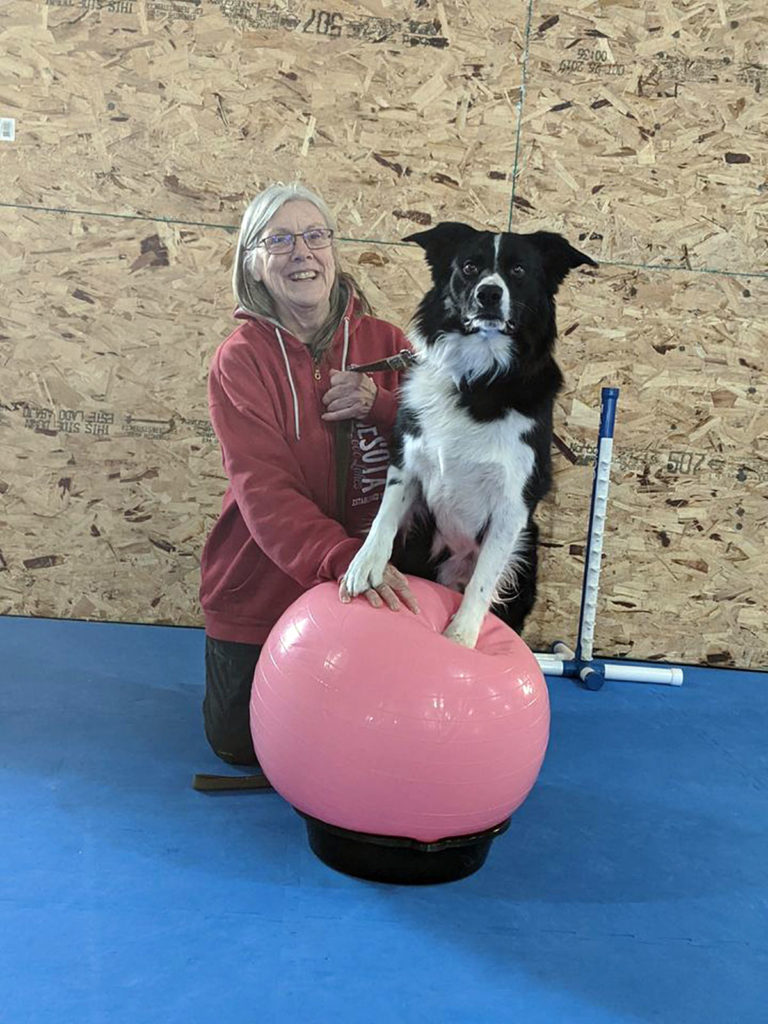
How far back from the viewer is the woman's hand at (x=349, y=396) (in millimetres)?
2271

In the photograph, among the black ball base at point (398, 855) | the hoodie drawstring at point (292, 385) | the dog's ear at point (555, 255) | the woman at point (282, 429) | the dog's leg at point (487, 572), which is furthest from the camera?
the hoodie drawstring at point (292, 385)

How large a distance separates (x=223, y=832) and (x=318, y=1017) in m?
0.63

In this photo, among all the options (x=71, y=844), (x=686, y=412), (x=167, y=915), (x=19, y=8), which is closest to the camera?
(x=167, y=915)

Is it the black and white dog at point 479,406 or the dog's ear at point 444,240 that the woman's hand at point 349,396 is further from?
the dog's ear at point 444,240

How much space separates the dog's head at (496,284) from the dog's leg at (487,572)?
1.22 ft

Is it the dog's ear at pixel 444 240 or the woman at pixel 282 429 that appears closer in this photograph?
the dog's ear at pixel 444 240

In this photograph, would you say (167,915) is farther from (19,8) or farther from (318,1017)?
(19,8)

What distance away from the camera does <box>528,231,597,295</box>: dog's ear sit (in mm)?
2043

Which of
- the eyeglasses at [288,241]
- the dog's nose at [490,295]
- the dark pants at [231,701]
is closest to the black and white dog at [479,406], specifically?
the dog's nose at [490,295]

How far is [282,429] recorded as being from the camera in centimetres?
231

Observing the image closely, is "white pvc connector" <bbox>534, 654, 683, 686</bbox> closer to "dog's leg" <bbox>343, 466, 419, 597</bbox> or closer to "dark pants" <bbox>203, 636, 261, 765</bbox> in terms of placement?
"dark pants" <bbox>203, 636, 261, 765</bbox>

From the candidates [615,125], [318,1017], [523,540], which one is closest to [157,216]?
[615,125]

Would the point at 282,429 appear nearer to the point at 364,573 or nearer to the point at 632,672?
the point at 364,573

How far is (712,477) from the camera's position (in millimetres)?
3465
